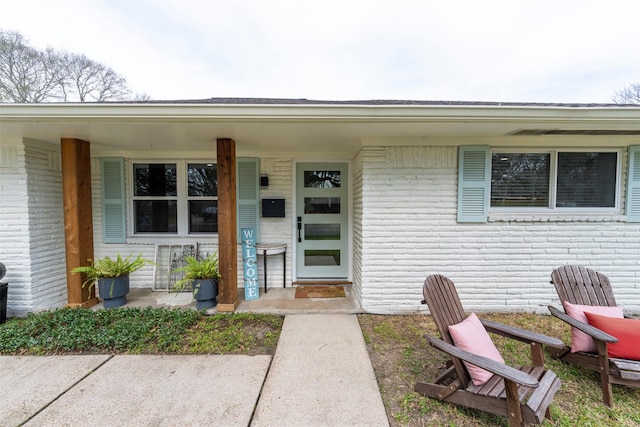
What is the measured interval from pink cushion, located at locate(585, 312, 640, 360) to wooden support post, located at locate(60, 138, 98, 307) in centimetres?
573

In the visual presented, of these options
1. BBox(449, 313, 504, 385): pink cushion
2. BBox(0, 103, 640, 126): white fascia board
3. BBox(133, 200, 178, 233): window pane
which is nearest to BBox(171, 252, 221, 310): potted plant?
BBox(133, 200, 178, 233): window pane

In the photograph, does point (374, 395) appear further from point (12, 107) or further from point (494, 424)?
point (12, 107)

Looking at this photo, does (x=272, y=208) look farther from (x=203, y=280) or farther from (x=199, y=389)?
(x=199, y=389)

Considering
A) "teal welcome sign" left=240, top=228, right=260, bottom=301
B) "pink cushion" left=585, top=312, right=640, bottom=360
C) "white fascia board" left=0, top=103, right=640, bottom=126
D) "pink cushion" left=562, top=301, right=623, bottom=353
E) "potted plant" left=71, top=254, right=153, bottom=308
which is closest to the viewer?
"pink cushion" left=585, top=312, right=640, bottom=360

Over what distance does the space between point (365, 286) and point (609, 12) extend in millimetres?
9096

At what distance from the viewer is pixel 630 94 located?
29.9 ft

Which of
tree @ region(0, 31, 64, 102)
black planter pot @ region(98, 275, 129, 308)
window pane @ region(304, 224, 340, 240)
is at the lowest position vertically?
black planter pot @ region(98, 275, 129, 308)

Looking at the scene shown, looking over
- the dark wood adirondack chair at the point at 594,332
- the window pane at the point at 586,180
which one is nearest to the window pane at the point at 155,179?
the dark wood adirondack chair at the point at 594,332

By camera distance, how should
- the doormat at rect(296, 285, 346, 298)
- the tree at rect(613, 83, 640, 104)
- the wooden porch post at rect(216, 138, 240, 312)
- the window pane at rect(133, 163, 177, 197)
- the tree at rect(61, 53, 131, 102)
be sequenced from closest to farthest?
the wooden porch post at rect(216, 138, 240, 312), the doormat at rect(296, 285, 346, 298), the window pane at rect(133, 163, 177, 197), the tree at rect(613, 83, 640, 104), the tree at rect(61, 53, 131, 102)

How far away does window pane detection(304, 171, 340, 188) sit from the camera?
4637mm

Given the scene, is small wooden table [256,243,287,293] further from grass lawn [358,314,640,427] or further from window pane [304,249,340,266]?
grass lawn [358,314,640,427]

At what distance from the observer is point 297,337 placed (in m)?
2.97

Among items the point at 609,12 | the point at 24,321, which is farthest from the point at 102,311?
the point at 609,12

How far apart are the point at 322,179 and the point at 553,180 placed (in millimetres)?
3252
